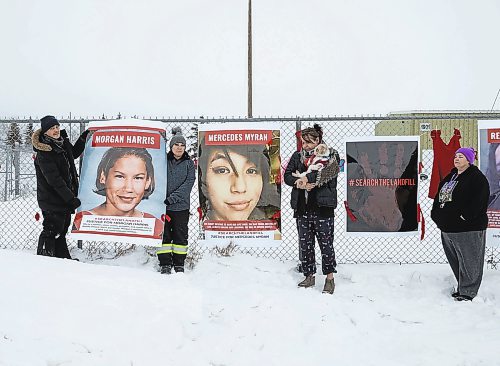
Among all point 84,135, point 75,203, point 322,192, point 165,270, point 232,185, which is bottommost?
point 165,270

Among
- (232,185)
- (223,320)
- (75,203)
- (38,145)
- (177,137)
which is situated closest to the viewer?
(223,320)

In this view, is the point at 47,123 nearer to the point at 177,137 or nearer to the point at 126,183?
the point at 126,183

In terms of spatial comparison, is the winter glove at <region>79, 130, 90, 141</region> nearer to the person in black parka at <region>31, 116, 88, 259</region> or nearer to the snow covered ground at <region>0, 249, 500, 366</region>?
the person in black parka at <region>31, 116, 88, 259</region>

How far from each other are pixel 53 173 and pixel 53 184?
12 cm

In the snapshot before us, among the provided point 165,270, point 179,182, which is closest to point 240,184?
point 179,182

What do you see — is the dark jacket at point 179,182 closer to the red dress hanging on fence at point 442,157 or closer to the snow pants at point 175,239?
the snow pants at point 175,239

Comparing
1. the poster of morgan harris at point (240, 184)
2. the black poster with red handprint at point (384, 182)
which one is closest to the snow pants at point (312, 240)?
the poster of morgan harris at point (240, 184)

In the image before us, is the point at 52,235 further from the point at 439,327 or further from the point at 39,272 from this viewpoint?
the point at 439,327

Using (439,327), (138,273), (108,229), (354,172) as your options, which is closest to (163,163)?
(108,229)

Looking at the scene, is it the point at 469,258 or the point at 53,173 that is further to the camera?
the point at 53,173

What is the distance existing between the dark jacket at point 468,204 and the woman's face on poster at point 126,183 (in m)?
3.50

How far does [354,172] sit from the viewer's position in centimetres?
584

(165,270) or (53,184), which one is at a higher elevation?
(53,184)

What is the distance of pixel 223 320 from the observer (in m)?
4.11
